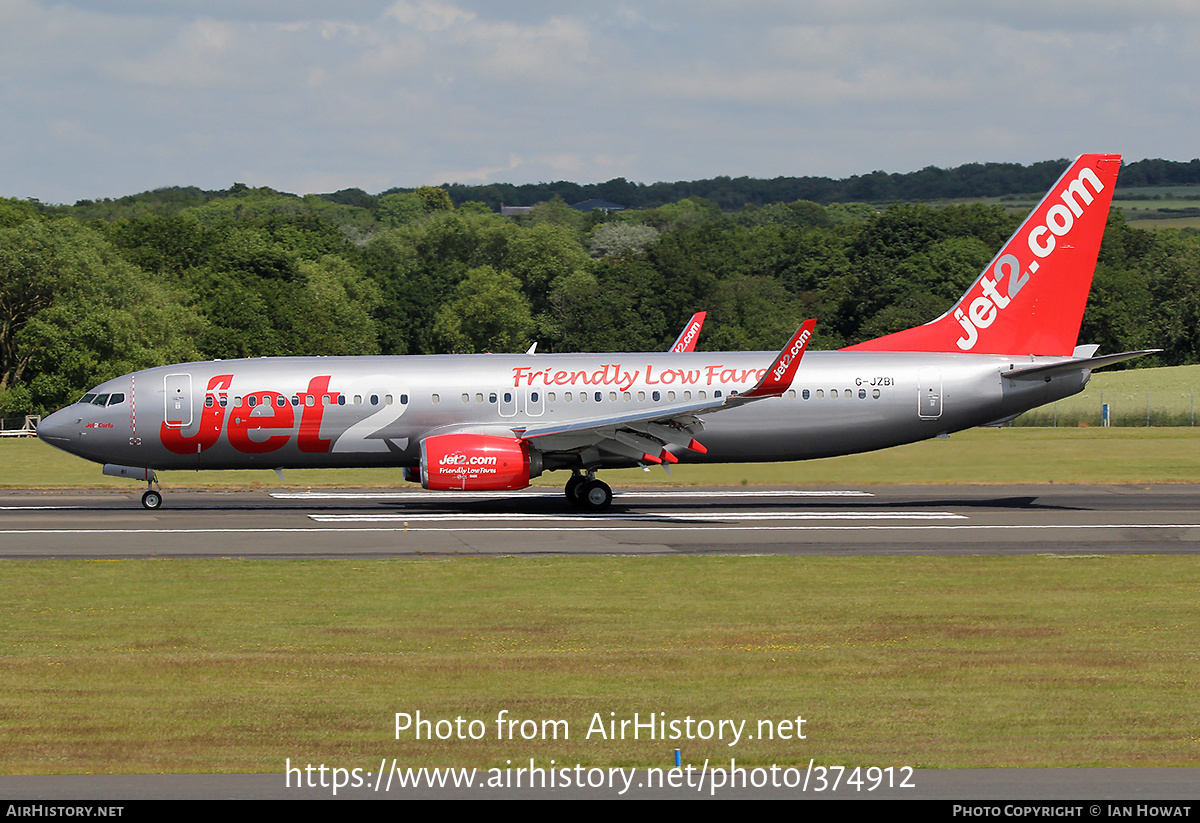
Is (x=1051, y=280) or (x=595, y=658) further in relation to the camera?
(x=1051, y=280)

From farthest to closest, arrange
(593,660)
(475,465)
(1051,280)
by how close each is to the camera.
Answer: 1. (1051,280)
2. (475,465)
3. (593,660)

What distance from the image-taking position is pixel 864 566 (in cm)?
2467

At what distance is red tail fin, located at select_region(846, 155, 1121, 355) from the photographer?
3775cm

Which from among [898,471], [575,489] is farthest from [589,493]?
[898,471]

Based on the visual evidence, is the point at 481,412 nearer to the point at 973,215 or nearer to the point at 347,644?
the point at 347,644

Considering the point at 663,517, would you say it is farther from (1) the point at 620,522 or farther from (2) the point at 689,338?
(2) the point at 689,338

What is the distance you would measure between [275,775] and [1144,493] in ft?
114

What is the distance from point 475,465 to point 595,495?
382 centimetres

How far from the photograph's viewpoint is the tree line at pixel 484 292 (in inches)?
3255

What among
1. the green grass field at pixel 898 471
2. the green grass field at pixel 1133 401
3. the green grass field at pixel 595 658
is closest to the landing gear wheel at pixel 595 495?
the green grass field at pixel 898 471

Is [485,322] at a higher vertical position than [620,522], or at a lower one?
higher

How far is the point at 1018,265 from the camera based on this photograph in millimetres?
38188

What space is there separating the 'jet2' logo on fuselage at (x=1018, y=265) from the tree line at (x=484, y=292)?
5315 cm

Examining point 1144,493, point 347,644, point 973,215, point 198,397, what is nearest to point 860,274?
point 973,215
